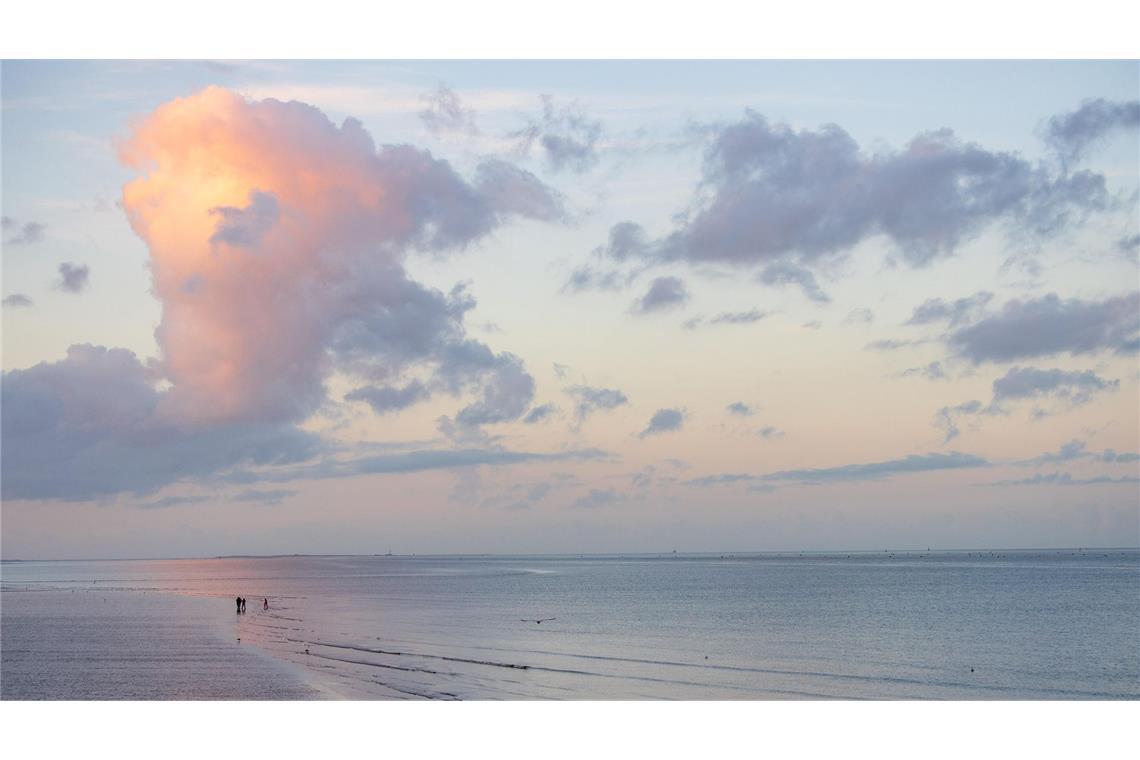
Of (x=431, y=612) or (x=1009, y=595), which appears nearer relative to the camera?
(x=431, y=612)

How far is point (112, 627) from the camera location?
242 ft

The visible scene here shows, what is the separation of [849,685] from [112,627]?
5215 centimetres

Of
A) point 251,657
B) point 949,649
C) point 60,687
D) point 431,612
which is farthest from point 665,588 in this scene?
point 60,687

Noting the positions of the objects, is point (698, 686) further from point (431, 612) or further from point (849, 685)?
point (431, 612)

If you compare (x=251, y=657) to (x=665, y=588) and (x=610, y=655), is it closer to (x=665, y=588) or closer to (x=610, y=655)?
(x=610, y=655)

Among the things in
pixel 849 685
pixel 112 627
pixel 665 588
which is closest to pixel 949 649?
pixel 849 685

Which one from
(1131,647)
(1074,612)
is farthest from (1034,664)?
(1074,612)

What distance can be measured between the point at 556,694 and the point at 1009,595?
97.2 m

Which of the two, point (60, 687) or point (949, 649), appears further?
point (949, 649)

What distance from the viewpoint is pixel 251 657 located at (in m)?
57.6

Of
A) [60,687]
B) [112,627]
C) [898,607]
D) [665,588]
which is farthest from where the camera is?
[665,588]

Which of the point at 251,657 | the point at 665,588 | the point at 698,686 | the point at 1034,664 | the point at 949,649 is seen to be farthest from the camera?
the point at 665,588

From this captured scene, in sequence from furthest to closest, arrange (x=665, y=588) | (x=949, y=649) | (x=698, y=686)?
(x=665, y=588) → (x=949, y=649) → (x=698, y=686)

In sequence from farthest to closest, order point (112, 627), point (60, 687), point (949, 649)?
point (112, 627)
point (949, 649)
point (60, 687)
